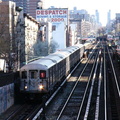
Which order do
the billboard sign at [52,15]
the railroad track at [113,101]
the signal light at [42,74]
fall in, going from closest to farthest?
the railroad track at [113,101], the signal light at [42,74], the billboard sign at [52,15]

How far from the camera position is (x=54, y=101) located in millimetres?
24000

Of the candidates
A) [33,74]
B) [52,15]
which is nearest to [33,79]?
[33,74]

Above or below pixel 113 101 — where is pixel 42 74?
above

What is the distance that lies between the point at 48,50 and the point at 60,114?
4054cm

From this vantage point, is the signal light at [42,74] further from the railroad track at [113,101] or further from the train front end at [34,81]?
the railroad track at [113,101]

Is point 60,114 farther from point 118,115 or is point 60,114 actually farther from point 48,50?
point 48,50

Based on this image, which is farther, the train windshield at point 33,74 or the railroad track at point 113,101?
the train windshield at point 33,74

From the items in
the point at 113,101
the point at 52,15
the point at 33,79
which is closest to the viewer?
the point at 33,79

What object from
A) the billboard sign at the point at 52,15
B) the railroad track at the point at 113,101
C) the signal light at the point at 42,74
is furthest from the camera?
the billboard sign at the point at 52,15

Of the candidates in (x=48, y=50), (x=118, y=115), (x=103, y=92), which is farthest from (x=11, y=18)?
(x=118, y=115)

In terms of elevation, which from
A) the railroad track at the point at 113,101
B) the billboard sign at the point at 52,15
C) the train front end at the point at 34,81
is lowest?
the railroad track at the point at 113,101

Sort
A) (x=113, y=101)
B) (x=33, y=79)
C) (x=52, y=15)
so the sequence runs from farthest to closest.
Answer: (x=52, y=15) → (x=113, y=101) → (x=33, y=79)

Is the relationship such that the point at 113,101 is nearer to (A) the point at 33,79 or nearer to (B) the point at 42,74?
(B) the point at 42,74

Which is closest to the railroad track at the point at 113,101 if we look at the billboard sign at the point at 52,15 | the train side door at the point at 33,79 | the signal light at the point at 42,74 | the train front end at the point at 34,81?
the train front end at the point at 34,81
